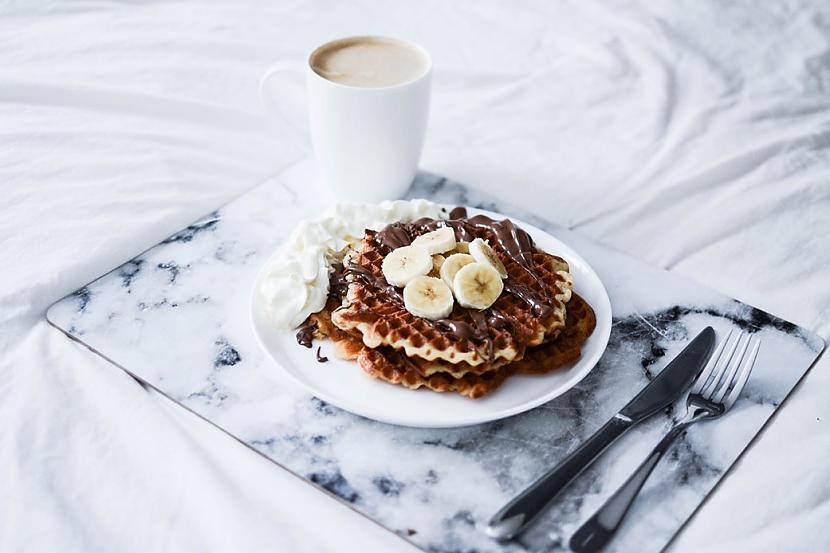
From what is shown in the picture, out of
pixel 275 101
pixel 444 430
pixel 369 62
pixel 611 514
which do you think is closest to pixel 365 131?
pixel 369 62

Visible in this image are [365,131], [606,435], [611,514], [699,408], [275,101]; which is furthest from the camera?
[275,101]

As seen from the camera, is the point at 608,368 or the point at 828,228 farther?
the point at 828,228

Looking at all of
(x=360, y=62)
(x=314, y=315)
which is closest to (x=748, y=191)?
(x=360, y=62)

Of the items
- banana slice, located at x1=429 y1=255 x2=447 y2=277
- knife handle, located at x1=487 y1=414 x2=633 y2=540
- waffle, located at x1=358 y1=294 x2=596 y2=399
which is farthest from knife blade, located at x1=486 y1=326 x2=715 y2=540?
banana slice, located at x1=429 y1=255 x2=447 y2=277

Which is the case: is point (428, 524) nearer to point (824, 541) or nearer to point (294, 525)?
point (294, 525)

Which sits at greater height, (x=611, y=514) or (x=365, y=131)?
(x=365, y=131)

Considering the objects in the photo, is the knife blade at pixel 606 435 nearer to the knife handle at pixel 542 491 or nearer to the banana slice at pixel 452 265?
the knife handle at pixel 542 491

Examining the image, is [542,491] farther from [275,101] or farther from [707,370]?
[275,101]

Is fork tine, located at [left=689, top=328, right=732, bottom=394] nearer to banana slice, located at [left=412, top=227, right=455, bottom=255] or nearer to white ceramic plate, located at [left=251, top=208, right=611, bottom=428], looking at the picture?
white ceramic plate, located at [left=251, top=208, right=611, bottom=428]
